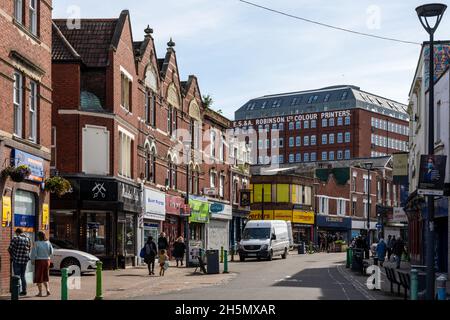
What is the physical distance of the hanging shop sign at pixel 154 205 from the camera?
4384 cm

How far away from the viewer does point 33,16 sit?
1049 inches

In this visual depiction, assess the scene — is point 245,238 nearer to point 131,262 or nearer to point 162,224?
point 162,224

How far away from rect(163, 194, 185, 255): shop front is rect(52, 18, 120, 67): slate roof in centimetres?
1220

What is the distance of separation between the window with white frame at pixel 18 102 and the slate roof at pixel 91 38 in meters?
12.7

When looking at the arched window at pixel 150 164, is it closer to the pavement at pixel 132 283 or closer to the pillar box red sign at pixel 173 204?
the pillar box red sign at pixel 173 204

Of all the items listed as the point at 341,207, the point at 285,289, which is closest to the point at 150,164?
the point at 285,289

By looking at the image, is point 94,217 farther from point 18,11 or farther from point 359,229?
point 359,229

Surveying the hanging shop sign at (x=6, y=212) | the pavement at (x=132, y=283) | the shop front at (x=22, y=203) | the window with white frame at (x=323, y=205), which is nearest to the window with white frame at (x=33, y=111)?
Result: the shop front at (x=22, y=203)

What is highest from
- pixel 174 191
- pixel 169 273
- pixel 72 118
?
pixel 72 118

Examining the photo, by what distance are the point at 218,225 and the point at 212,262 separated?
2716cm

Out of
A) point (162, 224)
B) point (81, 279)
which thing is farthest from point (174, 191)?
point (81, 279)

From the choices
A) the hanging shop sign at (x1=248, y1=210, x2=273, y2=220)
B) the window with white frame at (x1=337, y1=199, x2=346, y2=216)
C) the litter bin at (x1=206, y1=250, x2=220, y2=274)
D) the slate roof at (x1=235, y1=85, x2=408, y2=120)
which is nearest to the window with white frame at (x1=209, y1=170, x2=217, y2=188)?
the hanging shop sign at (x1=248, y1=210, x2=273, y2=220)
